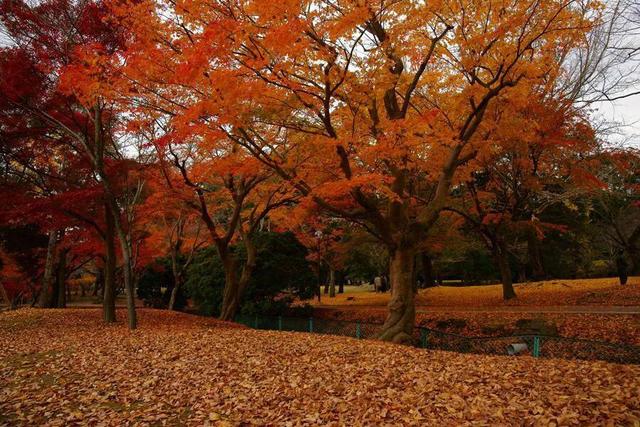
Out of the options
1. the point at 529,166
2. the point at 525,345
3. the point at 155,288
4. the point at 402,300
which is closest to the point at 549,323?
the point at 525,345

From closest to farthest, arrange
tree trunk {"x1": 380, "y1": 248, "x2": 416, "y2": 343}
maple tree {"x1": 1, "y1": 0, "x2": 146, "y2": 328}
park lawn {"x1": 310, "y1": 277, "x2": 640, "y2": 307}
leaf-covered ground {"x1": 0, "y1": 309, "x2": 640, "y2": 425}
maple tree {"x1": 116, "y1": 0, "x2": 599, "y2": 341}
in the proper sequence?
leaf-covered ground {"x1": 0, "y1": 309, "x2": 640, "y2": 425} → maple tree {"x1": 116, "y1": 0, "x2": 599, "y2": 341} → tree trunk {"x1": 380, "y1": 248, "x2": 416, "y2": 343} → maple tree {"x1": 1, "y1": 0, "x2": 146, "y2": 328} → park lawn {"x1": 310, "y1": 277, "x2": 640, "y2": 307}

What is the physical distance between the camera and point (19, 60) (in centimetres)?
1266

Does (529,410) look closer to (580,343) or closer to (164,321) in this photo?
(580,343)

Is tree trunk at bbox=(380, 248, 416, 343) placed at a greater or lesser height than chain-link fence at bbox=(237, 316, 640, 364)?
greater

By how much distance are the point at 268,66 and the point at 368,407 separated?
653 cm

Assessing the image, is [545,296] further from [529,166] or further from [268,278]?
[268,278]

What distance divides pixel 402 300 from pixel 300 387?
5.87 meters

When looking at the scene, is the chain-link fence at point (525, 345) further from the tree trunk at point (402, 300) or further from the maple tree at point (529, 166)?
the maple tree at point (529, 166)

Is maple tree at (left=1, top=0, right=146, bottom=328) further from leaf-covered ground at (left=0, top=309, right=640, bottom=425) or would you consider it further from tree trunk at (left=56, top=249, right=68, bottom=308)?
tree trunk at (left=56, top=249, right=68, bottom=308)

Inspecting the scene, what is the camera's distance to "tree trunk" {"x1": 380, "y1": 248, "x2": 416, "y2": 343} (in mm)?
11516

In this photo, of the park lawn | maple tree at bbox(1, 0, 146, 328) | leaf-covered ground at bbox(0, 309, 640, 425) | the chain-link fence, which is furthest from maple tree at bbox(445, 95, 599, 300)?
maple tree at bbox(1, 0, 146, 328)

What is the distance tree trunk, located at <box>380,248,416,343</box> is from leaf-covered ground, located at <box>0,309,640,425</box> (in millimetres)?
2467

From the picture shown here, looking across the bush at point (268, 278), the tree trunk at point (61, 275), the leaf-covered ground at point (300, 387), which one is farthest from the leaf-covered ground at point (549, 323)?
the tree trunk at point (61, 275)

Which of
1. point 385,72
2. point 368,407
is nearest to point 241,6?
point 385,72
